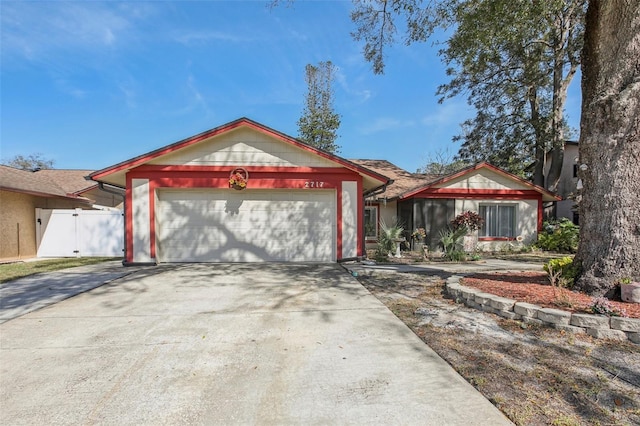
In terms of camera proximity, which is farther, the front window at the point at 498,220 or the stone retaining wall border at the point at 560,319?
the front window at the point at 498,220

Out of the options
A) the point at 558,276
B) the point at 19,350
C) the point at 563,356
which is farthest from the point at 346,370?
the point at 558,276

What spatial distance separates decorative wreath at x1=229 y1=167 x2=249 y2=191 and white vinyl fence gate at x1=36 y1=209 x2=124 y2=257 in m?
6.33

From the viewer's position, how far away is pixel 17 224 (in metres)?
11.3

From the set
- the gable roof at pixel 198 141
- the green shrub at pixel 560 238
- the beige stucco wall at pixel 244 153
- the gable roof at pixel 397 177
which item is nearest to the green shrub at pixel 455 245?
the gable roof at pixel 397 177

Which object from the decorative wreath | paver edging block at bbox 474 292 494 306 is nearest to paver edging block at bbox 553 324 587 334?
paver edging block at bbox 474 292 494 306

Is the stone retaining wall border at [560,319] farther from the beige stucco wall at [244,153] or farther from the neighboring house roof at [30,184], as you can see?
the neighboring house roof at [30,184]

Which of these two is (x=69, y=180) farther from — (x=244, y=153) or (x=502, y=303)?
(x=502, y=303)

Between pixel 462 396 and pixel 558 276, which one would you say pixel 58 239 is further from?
pixel 558 276

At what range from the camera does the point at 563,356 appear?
3.26m

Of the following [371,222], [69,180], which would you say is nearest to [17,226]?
[69,180]

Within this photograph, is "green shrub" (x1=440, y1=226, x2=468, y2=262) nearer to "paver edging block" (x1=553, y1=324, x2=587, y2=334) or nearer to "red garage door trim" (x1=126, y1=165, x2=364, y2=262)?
"red garage door trim" (x1=126, y1=165, x2=364, y2=262)

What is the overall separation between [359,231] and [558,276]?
5.29 m

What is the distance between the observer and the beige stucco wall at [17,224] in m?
10.8

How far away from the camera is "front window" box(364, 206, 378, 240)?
47.0 ft
